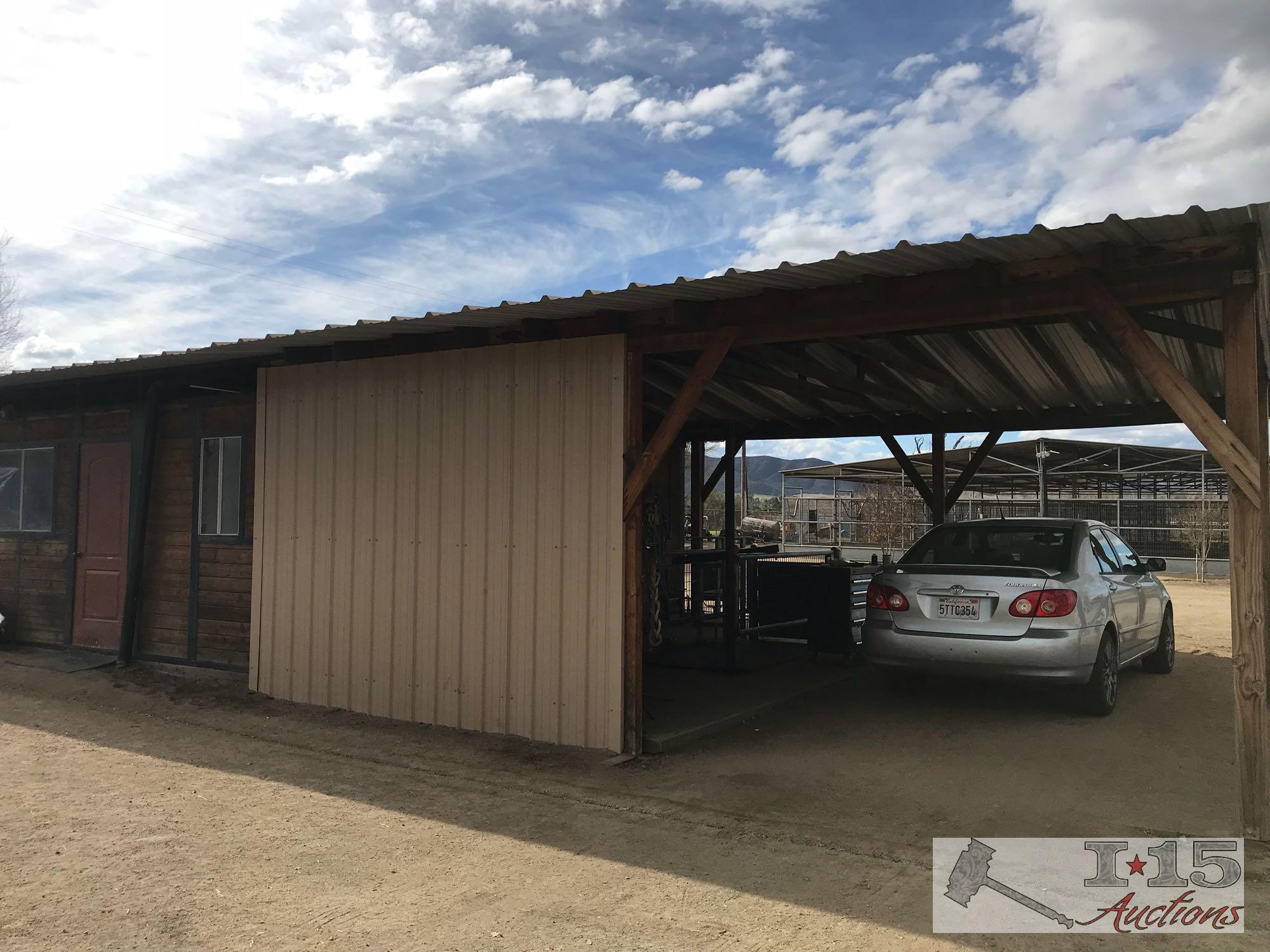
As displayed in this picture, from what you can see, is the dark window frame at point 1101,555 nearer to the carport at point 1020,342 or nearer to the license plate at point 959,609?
the license plate at point 959,609

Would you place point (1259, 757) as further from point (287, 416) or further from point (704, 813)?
point (287, 416)

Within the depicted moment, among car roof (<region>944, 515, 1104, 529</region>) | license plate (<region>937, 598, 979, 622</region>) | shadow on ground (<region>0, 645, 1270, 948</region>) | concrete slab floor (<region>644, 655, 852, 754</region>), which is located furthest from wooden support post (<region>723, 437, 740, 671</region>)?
license plate (<region>937, 598, 979, 622</region>)

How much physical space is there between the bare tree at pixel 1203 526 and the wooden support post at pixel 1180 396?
71.9 ft

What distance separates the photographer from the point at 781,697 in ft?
25.3

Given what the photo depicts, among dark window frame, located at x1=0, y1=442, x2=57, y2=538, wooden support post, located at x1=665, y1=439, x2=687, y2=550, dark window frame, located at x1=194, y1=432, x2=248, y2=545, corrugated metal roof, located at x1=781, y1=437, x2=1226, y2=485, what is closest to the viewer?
dark window frame, located at x1=194, y1=432, x2=248, y2=545

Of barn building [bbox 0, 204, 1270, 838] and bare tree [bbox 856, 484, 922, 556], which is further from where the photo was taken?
bare tree [bbox 856, 484, 922, 556]

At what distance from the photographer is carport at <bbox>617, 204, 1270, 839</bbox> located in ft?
14.7

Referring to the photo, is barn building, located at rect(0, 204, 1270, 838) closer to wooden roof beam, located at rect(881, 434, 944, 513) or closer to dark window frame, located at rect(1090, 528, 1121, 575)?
wooden roof beam, located at rect(881, 434, 944, 513)

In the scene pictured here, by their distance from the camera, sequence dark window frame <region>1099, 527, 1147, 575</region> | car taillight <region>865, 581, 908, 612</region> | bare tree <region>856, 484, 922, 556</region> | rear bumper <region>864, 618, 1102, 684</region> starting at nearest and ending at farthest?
1. rear bumper <region>864, 618, 1102, 684</region>
2. car taillight <region>865, 581, 908, 612</region>
3. dark window frame <region>1099, 527, 1147, 575</region>
4. bare tree <region>856, 484, 922, 556</region>

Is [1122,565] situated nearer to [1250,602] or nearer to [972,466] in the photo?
[972,466]

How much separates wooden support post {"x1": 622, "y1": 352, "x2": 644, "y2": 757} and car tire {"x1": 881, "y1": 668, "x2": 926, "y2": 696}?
2.56m

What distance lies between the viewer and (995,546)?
24.0 feet

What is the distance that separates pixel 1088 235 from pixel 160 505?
28.2ft

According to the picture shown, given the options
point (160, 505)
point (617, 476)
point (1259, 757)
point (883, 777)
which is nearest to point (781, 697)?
point (883, 777)
